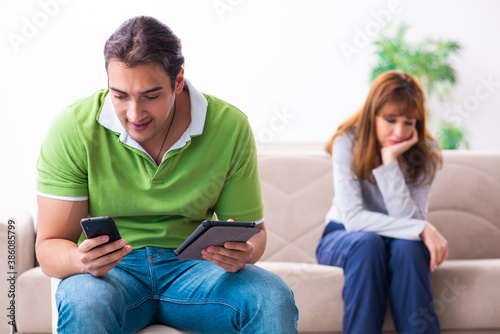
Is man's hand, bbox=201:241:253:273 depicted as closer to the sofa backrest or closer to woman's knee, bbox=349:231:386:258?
woman's knee, bbox=349:231:386:258

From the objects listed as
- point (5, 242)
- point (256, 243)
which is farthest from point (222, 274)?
point (5, 242)

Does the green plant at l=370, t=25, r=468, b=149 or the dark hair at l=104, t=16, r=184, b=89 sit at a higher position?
the dark hair at l=104, t=16, r=184, b=89

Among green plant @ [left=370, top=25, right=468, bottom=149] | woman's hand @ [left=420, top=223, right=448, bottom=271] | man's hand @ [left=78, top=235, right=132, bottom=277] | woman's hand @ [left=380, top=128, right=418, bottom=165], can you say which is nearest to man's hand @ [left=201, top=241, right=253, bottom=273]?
man's hand @ [left=78, top=235, right=132, bottom=277]

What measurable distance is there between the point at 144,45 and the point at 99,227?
409 millimetres

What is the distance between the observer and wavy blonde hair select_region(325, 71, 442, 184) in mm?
2174

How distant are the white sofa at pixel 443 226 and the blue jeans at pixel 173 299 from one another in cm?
76

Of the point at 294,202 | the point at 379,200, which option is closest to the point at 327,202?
the point at 294,202

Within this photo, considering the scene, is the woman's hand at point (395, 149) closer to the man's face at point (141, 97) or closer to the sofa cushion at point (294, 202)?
the sofa cushion at point (294, 202)

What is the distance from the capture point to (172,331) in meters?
1.23

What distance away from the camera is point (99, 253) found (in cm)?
111

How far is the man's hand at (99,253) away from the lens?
1099 mm

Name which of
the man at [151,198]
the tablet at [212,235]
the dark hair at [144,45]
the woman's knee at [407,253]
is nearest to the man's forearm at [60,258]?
the man at [151,198]

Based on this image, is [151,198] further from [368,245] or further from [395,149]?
[395,149]

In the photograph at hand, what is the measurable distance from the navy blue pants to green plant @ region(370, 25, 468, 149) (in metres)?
1.73
